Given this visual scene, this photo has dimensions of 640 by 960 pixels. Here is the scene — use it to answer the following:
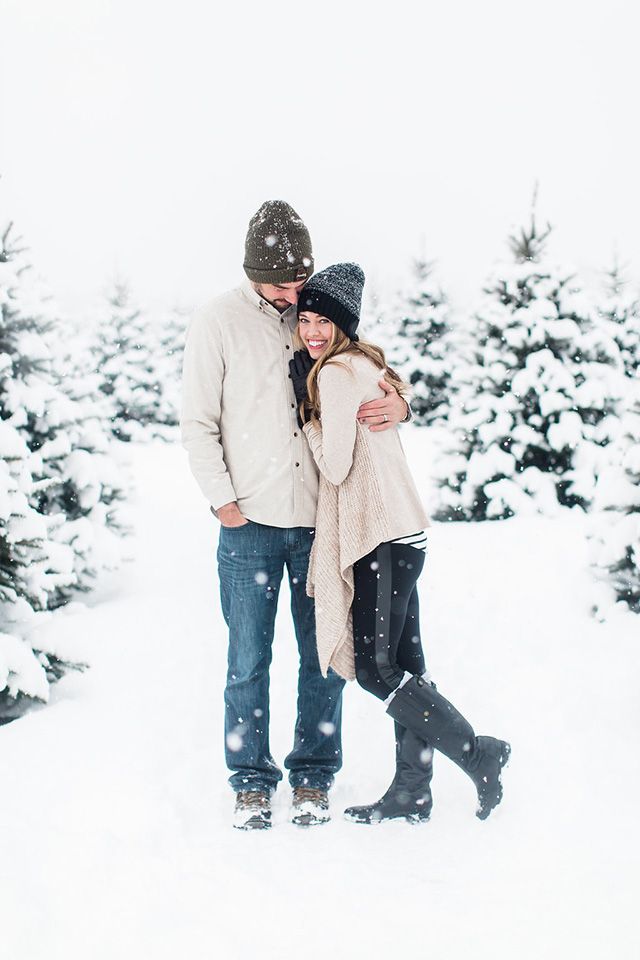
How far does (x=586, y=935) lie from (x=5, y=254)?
6.84 meters

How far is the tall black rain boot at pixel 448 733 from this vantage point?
10.5 ft

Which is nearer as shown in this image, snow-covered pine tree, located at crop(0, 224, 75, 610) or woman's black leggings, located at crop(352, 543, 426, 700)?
woman's black leggings, located at crop(352, 543, 426, 700)

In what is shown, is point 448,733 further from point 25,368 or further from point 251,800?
point 25,368

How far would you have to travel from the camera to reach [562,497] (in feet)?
31.5

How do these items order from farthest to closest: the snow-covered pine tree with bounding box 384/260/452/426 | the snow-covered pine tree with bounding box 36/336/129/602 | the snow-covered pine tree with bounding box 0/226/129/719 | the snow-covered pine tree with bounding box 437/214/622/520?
the snow-covered pine tree with bounding box 384/260/452/426 < the snow-covered pine tree with bounding box 437/214/622/520 < the snow-covered pine tree with bounding box 36/336/129/602 < the snow-covered pine tree with bounding box 0/226/129/719

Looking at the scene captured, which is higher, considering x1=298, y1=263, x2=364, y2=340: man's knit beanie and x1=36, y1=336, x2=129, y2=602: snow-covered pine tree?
x1=298, y1=263, x2=364, y2=340: man's knit beanie

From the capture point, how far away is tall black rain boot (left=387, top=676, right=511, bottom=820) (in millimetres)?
3203

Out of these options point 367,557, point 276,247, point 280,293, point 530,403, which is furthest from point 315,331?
point 530,403

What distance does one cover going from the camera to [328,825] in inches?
132

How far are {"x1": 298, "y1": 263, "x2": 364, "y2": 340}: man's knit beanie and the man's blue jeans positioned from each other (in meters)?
0.94

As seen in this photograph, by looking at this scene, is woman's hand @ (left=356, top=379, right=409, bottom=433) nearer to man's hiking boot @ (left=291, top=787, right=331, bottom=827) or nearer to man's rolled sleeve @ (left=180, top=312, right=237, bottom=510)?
man's rolled sleeve @ (left=180, top=312, right=237, bottom=510)

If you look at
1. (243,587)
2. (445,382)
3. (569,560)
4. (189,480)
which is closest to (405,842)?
(243,587)

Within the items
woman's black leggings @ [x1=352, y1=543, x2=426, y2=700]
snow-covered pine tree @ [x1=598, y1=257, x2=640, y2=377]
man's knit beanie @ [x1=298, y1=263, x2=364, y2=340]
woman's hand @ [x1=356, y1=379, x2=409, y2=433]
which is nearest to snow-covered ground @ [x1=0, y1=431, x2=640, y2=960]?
woman's black leggings @ [x1=352, y1=543, x2=426, y2=700]

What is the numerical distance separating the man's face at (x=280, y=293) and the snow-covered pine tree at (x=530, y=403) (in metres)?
6.26
